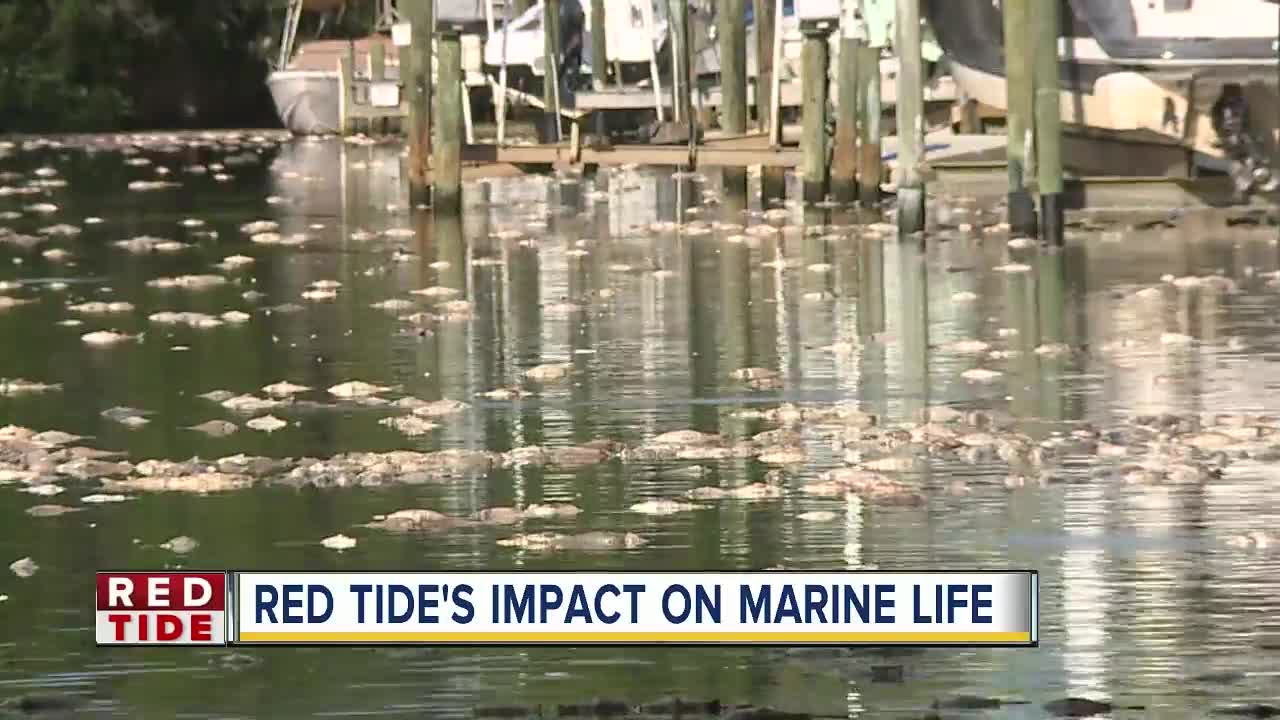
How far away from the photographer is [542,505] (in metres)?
12.8

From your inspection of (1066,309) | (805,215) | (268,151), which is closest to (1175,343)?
(1066,309)

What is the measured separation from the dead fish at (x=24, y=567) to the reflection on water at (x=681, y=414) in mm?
60

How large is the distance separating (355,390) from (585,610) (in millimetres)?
6325

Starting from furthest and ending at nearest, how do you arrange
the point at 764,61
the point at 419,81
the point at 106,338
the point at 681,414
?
A: the point at 764,61 → the point at 419,81 → the point at 106,338 → the point at 681,414

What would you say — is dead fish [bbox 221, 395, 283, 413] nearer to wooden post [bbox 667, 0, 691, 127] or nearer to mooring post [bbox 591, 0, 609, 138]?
wooden post [bbox 667, 0, 691, 127]

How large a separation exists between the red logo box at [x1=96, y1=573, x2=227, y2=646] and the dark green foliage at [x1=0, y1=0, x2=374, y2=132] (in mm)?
55012

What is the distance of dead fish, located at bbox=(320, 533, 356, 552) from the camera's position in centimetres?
1195

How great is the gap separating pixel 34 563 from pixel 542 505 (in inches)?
78.7

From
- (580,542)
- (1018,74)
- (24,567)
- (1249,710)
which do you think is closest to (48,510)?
Result: (24,567)

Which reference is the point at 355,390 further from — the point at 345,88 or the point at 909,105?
the point at 345,88

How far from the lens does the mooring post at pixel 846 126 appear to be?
26641 mm

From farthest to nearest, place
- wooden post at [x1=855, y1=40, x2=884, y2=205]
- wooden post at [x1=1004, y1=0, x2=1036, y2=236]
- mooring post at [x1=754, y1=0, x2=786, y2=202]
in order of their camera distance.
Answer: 1. mooring post at [x1=754, y1=0, x2=786, y2=202]
2. wooden post at [x1=855, y1=40, x2=884, y2=205]
3. wooden post at [x1=1004, y1=0, x2=1036, y2=236]

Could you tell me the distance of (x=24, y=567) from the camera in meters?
11.7

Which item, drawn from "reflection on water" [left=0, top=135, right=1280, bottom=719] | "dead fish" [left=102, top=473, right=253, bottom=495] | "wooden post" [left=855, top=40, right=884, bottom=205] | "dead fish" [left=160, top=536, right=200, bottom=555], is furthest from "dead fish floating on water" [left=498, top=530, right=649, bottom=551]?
"wooden post" [left=855, top=40, right=884, bottom=205]
